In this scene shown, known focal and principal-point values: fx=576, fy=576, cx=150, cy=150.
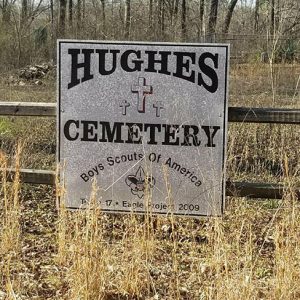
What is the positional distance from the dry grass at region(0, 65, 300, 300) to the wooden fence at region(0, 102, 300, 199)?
0.16 metres

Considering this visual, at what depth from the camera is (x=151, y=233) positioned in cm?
389

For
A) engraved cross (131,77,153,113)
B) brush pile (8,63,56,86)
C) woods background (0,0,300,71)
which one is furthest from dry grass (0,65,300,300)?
brush pile (8,63,56,86)

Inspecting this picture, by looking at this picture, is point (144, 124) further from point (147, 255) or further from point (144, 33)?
point (144, 33)

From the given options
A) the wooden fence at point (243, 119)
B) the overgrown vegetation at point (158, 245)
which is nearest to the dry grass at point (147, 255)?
the overgrown vegetation at point (158, 245)

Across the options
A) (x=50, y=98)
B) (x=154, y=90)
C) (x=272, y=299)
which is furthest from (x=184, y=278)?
(x=50, y=98)

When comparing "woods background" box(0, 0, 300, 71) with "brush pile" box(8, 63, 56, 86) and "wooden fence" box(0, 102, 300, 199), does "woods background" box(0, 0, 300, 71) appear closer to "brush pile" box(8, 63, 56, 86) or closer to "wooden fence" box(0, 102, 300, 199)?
"brush pile" box(8, 63, 56, 86)

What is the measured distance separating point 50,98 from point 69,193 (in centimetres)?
702

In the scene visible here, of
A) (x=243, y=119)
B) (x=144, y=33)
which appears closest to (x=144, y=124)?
(x=243, y=119)

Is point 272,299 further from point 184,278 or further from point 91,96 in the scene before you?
point 91,96

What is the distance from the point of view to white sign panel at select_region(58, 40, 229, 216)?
4.14m

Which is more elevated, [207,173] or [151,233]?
[207,173]

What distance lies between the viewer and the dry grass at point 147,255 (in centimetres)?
318

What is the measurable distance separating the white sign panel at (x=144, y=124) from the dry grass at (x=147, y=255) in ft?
0.79

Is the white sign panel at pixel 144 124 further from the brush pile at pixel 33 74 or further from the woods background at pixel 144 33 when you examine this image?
the brush pile at pixel 33 74
